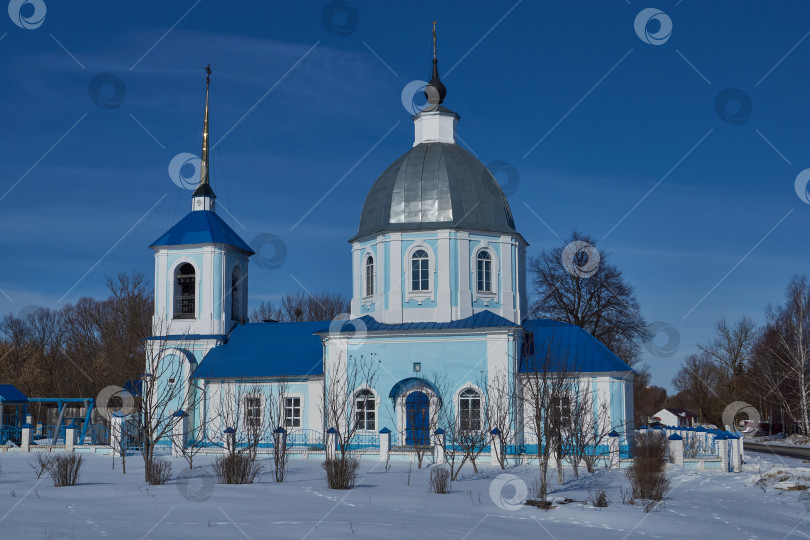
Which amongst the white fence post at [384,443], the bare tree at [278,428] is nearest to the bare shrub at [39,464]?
the bare tree at [278,428]

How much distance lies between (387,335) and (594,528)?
12.7 metres

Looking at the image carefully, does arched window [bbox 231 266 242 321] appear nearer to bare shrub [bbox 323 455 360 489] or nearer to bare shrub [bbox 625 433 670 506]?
bare shrub [bbox 323 455 360 489]

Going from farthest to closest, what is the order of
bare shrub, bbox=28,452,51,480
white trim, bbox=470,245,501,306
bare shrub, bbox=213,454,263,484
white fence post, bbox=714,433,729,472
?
white trim, bbox=470,245,501,306
white fence post, bbox=714,433,729,472
bare shrub, bbox=28,452,51,480
bare shrub, bbox=213,454,263,484

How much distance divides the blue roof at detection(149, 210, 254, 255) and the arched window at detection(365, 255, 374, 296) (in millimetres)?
5549

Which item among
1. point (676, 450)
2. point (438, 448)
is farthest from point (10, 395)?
point (676, 450)

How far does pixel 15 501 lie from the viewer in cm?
1219

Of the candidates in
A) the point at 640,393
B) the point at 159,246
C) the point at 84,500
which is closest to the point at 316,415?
→ the point at 159,246

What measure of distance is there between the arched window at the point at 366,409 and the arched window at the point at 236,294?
736 centimetres

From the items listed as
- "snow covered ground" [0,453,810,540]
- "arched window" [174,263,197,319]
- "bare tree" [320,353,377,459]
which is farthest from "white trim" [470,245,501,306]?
"arched window" [174,263,197,319]

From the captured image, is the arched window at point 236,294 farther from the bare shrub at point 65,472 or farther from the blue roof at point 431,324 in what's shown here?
the bare shrub at point 65,472

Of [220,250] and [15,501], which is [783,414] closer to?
[220,250]

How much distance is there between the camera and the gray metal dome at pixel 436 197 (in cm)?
2481

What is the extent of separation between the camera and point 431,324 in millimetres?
23891

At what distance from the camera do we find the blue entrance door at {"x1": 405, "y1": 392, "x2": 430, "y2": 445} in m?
23.1
